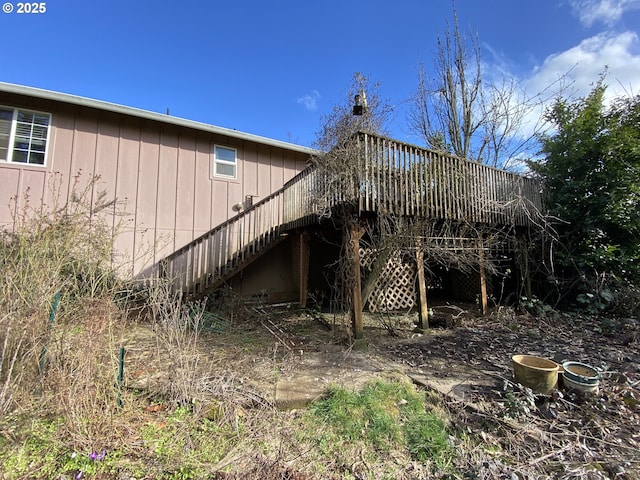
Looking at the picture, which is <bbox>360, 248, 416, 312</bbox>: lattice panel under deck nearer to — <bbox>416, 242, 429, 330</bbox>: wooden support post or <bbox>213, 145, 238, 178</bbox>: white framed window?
<bbox>416, 242, 429, 330</bbox>: wooden support post

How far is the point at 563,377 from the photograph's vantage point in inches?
118

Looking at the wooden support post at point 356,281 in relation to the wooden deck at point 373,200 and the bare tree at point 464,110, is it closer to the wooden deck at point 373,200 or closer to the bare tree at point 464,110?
the wooden deck at point 373,200

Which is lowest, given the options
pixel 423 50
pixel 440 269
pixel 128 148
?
pixel 440 269

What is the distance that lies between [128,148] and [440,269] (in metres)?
9.65

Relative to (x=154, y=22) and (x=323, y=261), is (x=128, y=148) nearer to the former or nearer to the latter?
(x=154, y=22)

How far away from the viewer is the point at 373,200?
15.8 ft

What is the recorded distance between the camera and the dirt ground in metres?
2.17

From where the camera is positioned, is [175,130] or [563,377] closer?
[563,377]

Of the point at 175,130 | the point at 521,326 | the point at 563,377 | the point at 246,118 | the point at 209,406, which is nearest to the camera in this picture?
the point at 209,406

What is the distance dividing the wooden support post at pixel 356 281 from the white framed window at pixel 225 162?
16.4ft

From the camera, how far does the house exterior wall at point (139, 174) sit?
6.49 metres

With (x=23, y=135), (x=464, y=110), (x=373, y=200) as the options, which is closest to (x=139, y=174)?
(x=23, y=135)

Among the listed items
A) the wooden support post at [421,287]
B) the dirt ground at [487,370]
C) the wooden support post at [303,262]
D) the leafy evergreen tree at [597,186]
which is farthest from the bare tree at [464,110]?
the wooden support post at [421,287]

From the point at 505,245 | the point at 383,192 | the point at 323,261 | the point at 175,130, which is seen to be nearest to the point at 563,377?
the point at 383,192
